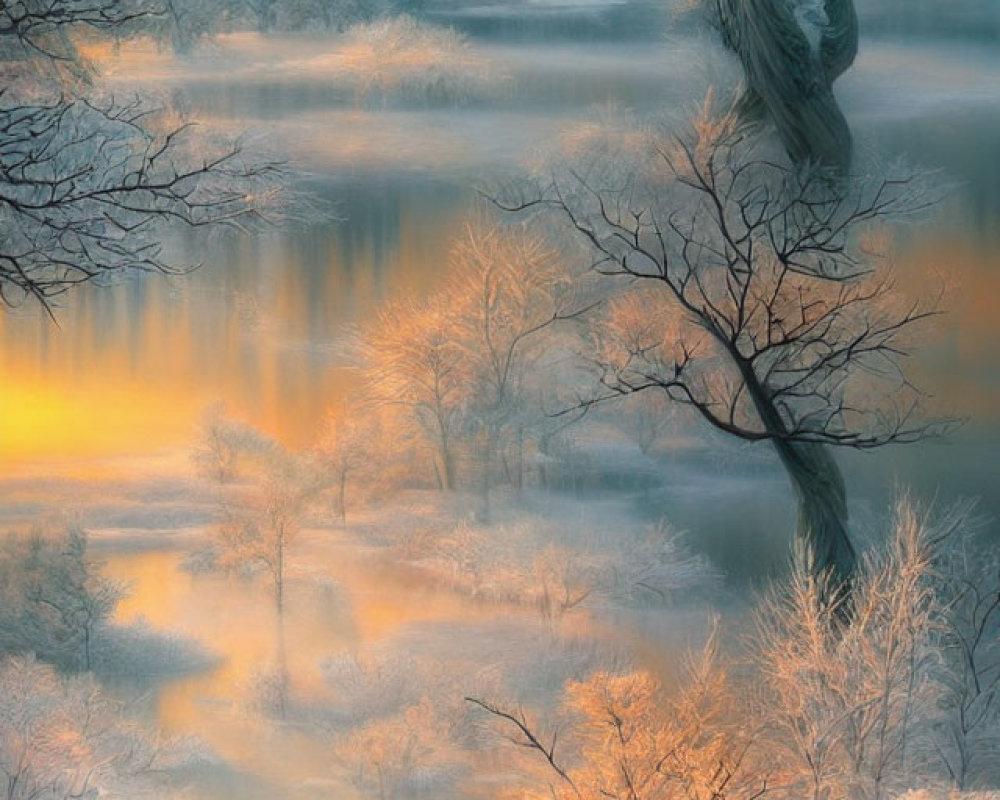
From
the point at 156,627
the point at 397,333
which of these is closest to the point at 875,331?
the point at 397,333

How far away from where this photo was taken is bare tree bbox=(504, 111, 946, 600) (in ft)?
20.6

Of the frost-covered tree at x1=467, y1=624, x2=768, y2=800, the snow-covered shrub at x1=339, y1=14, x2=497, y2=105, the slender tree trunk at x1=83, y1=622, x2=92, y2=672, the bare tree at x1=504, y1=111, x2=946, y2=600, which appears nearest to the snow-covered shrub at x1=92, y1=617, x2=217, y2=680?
the slender tree trunk at x1=83, y1=622, x2=92, y2=672

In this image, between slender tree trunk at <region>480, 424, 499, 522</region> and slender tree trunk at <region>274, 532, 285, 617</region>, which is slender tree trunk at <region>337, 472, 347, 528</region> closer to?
slender tree trunk at <region>274, 532, 285, 617</region>

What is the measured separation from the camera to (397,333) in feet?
21.4

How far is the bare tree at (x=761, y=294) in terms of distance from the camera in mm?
6266

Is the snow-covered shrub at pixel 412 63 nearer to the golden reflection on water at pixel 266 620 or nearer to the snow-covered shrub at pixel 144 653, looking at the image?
the golden reflection on water at pixel 266 620

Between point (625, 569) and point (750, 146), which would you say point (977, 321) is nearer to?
point (750, 146)

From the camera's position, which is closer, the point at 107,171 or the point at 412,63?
the point at 107,171

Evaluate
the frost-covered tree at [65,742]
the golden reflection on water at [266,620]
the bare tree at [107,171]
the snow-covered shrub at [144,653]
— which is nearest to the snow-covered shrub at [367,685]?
the golden reflection on water at [266,620]

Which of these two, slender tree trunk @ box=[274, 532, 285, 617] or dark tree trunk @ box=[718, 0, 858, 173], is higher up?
dark tree trunk @ box=[718, 0, 858, 173]

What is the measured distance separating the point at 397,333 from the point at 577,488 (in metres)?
0.96

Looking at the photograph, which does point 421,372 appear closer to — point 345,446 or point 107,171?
point 345,446

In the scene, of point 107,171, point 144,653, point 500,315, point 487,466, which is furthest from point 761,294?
point 144,653

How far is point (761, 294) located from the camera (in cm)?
624
